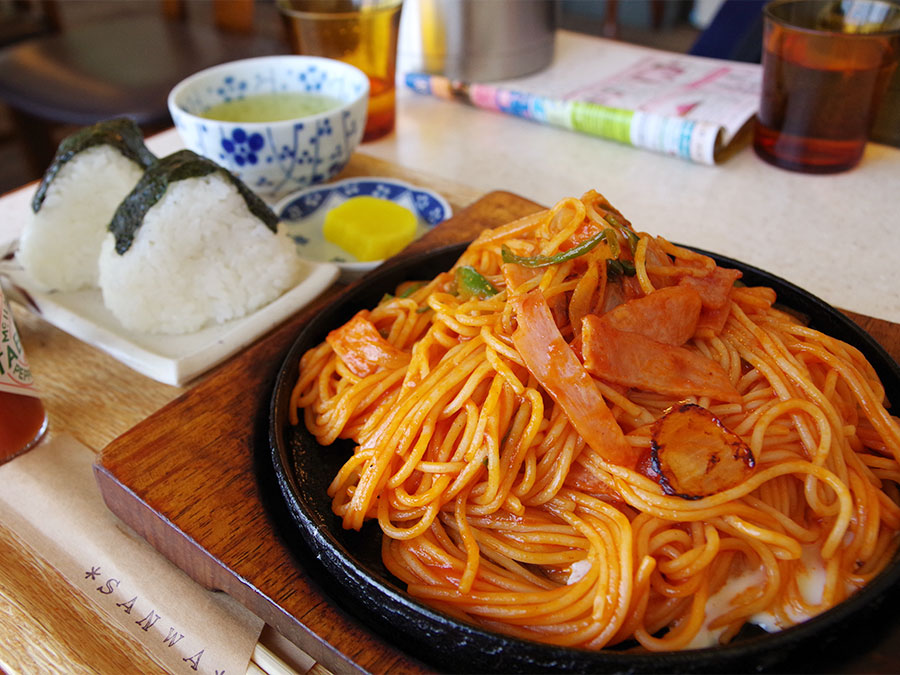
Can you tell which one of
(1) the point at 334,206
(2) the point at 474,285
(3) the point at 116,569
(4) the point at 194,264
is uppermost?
(2) the point at 474,285

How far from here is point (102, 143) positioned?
206cm

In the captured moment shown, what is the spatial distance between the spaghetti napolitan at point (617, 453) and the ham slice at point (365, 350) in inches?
0.5

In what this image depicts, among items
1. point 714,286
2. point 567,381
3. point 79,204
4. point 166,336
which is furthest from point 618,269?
A: point 79,204

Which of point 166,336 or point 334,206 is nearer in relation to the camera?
point 166,336

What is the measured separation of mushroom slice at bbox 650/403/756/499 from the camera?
1148 millimetres

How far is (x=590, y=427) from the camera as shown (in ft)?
3.87

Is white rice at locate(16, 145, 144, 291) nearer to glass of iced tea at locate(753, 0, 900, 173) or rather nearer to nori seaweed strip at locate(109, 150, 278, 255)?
nori seaweed strip at locate(109, 150, 278, 255)

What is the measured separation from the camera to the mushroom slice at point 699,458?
1148 mm

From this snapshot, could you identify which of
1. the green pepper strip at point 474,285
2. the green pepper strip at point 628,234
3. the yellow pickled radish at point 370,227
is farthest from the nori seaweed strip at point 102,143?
the green pepper strip at point 628,234

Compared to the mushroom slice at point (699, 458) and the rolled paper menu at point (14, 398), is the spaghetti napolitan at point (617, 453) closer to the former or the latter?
the mushroom slice at point (699, 458)

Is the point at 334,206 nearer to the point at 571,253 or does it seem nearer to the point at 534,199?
the point at 534,199

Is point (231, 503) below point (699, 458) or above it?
below

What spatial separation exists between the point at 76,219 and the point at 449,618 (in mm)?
1591

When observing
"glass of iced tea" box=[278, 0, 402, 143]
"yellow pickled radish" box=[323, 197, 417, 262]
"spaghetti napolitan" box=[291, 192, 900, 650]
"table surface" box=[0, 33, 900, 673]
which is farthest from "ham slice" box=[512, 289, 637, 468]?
"glass of iced tea" box=[278, 0, 402, 143]
